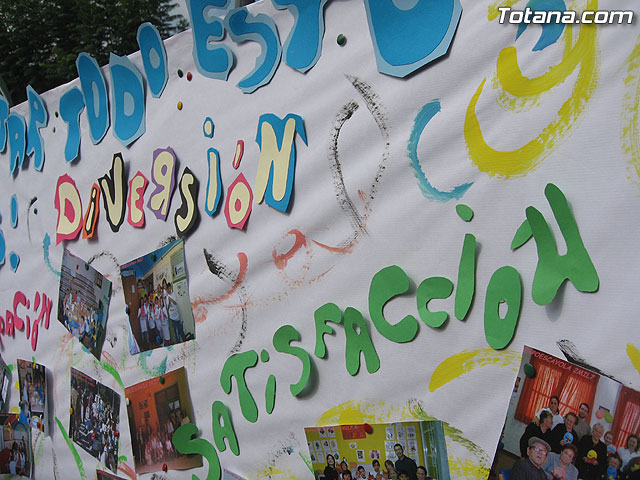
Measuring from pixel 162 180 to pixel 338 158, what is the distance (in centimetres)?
53

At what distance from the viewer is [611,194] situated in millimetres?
787

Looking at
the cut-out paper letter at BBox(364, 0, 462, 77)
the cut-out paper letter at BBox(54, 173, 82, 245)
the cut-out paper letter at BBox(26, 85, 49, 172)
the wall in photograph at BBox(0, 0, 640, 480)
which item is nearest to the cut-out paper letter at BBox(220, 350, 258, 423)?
the wall in photograph at BBox(0, 0, 640, 480)

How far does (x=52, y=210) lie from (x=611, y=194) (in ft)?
5.05

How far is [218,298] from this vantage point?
132cm

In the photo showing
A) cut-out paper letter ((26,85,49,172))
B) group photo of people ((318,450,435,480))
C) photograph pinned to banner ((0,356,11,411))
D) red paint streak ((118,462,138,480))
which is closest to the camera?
group photo of people ((318,450,435,480))

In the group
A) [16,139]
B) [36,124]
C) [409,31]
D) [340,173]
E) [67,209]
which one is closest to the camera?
[409,31]

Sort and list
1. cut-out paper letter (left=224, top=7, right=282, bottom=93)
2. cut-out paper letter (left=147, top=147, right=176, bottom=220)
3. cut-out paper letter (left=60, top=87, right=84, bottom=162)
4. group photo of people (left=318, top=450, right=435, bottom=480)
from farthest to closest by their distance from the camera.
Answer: cut-out paper letter (left=60, top=87, right=84, bottom=162)
cut-out paper letter (left=147, top=147, right=176, bottom=220)
cut-out paper letter (left=224, top=7, right=282, bottom=93)
group photo of people (left=318, top=450, right=435, bottom=480)

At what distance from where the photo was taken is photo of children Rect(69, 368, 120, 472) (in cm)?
163

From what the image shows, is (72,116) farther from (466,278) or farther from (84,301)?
(466,278)

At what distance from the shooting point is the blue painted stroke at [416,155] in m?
0.95

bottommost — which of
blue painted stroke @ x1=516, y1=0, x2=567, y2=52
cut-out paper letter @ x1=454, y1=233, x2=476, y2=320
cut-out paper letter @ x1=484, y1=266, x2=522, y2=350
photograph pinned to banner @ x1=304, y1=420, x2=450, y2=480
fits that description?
photograph pinned to banner @ x1=304, y1=420, x2=450, y2=480

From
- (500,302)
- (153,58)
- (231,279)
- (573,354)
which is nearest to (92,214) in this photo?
(153,58)

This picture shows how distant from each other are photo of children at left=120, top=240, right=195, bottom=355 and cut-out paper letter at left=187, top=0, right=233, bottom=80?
1.21ft

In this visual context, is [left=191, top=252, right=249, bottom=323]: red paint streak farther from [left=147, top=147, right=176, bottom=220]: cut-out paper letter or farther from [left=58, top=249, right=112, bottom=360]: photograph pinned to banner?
[left=58, top=249, right=112, bottom=360]: photograph pinned to banner
